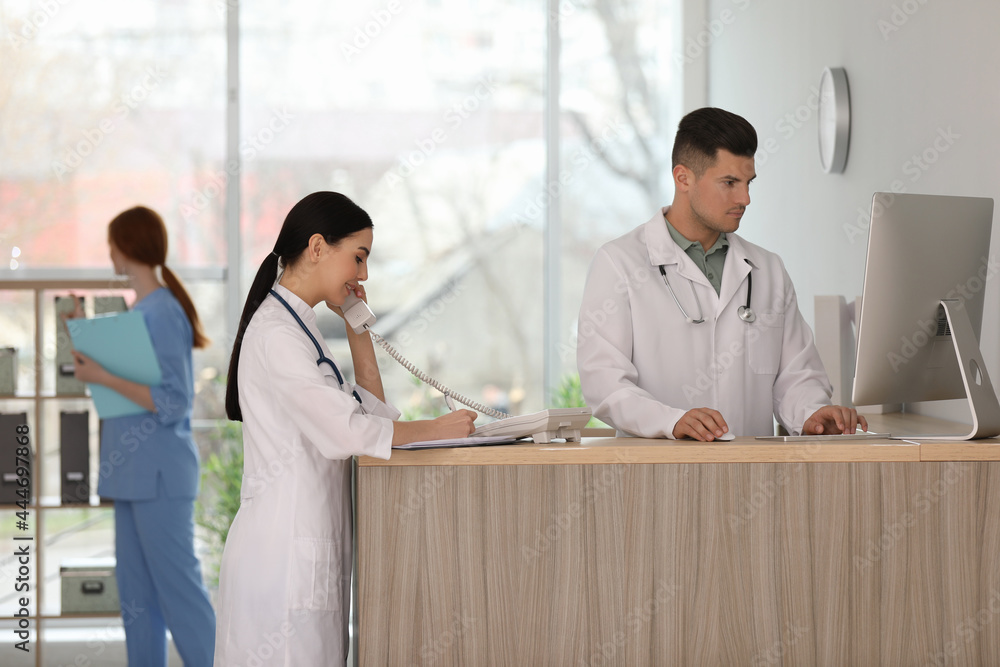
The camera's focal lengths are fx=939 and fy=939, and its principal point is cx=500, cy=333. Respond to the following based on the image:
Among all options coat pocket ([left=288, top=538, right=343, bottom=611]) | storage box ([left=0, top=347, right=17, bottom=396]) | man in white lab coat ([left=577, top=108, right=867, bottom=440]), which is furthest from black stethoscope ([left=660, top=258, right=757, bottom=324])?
storage box ([left=0, top=347, right=17, bottom=396])

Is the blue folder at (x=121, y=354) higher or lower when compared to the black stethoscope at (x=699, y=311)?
lower

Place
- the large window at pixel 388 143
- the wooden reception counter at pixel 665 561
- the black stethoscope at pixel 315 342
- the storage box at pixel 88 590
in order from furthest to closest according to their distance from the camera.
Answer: the large window at pixel 388 143, the storage box at pixel 88 590, the black stethoscope at pixel 315 342, the wooden reception counter at pixel 665 561

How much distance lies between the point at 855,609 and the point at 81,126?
4734 millimetres

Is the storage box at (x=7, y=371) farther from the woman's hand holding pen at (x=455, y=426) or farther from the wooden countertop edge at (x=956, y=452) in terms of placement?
the wooden countertop edge at (x=956, y=452)

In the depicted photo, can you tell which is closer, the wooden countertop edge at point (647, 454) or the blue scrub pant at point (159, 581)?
the wooden countertop edge at point (647, 454)

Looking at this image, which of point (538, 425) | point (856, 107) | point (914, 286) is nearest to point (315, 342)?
point (538, 425)

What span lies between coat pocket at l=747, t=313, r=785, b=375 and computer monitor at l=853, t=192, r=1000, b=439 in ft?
1.32

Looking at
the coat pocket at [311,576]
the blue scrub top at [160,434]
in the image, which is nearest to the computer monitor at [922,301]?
the coat pocket at [311,576]

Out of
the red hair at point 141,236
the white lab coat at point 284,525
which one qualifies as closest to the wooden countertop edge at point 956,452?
the white lab coat at point 284,525

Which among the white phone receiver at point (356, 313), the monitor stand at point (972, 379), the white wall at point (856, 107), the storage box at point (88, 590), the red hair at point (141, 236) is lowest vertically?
the storage box at point (88, 590)

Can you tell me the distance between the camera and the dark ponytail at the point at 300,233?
1921 mm

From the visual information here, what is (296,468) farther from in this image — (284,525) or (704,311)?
(704,311)

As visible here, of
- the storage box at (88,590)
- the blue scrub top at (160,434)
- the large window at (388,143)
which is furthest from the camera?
the large window at (388,143)

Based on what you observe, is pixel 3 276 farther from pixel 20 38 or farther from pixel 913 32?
pixel 913 32
